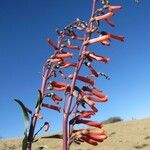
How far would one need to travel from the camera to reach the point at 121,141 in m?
39.3

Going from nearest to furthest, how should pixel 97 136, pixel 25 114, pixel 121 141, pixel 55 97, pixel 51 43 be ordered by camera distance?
1. pixel 97 136
2. pixel 25 114
3. pixel 55 97
4. pixel 51 43
5. pixel 121 141

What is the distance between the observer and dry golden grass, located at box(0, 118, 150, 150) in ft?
121

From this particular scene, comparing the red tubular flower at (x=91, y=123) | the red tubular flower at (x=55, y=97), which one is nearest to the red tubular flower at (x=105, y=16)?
the red tubular flower at (x=55, y=97)

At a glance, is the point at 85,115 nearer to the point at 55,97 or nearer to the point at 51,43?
the point at 55,97

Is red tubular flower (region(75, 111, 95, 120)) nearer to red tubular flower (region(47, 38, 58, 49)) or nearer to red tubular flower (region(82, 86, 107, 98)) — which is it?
red tubular flower (region(82, 86, 107, 98))

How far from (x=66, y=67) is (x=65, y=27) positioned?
0.93 m

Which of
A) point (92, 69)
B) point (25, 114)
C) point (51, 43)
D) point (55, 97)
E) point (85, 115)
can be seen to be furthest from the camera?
point (51, 43)

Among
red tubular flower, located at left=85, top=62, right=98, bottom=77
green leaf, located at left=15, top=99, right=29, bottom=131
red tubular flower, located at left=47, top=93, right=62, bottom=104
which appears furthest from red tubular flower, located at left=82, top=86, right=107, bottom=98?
green leaf, located at left=15, top=99, right=29, bottom=131

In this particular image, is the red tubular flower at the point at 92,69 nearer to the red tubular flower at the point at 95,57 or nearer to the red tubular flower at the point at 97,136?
the red tubular flower at the point at 95,57

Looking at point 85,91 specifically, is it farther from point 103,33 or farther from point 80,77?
point 103,33

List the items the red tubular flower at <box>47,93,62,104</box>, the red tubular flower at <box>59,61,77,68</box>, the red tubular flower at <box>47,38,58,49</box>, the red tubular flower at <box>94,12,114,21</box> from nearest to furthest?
1. the red tubular flower at <box>59,61,77,68</box>
2. the red tubular flower at <box>94,12,114,21</box>
3. the red tubular flower at <box>47,93,62,104</box>
4. the red tubular flower at <box>47,38,58,49</box>

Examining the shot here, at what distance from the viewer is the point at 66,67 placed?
4414 millimetres

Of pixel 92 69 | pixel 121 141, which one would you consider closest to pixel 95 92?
pixel 92 69

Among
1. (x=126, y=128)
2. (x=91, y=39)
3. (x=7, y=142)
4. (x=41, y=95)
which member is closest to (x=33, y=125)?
(x=41, y=95)
